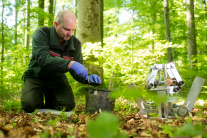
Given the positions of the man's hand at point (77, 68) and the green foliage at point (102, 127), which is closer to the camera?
the green foliage at point (102, 127)

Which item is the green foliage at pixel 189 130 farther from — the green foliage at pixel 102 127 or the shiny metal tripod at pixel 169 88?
the shiny metal tripod at pixel 169 88

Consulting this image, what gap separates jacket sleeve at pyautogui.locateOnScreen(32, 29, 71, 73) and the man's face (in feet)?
0.77

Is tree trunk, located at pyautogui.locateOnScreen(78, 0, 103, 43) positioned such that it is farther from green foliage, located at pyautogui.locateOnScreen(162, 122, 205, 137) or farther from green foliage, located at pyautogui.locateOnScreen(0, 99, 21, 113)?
green foliage, located at pyautogui.locateOnScreen(162, 122, 205, 137)

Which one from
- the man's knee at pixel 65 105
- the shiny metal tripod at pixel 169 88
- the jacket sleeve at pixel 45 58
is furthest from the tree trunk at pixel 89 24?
the shiny metal tripod at pixel 169 88

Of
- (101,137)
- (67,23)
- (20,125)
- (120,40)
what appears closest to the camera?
(101,137)

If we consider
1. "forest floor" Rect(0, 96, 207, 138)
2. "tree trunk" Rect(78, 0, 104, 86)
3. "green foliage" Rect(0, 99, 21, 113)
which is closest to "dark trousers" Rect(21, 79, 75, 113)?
"green foliage" Rect(0, 99, 21, 113)

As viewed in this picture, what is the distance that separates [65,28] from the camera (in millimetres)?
2656

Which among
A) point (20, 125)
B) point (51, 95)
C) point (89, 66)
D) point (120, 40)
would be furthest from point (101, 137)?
point (89, 66)

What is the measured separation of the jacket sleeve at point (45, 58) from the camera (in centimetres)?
236

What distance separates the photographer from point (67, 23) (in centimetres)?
261

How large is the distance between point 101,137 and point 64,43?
2.69 metres

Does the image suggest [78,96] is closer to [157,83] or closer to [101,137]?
[157,83]

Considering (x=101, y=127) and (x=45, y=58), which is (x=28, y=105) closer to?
(x=45, y=58)

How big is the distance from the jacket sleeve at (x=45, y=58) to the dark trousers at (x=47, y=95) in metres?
0.69
